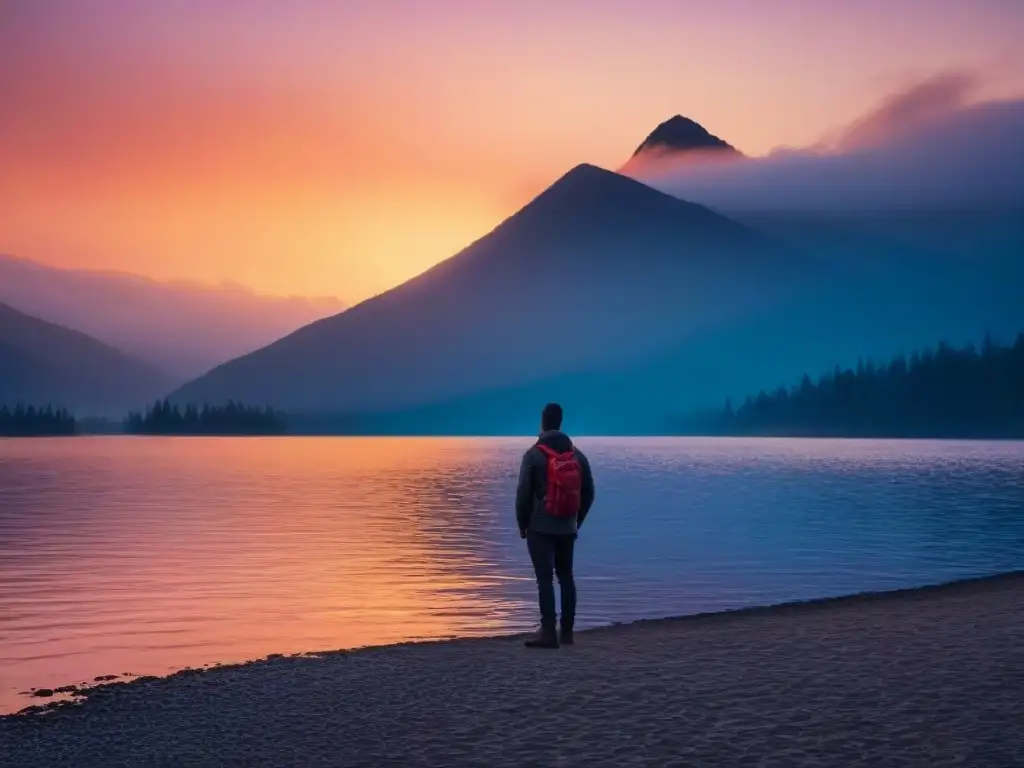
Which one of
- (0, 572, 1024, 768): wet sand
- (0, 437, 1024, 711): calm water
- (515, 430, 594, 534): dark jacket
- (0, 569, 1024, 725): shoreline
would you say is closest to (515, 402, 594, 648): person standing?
(515, 430, 594, 534): dark jacket

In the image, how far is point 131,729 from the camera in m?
13.0

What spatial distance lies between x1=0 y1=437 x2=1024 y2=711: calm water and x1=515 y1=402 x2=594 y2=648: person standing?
4.82 metres

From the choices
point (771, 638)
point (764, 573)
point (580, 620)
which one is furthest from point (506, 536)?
point (771, 638)

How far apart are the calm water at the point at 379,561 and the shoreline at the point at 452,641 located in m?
0.86

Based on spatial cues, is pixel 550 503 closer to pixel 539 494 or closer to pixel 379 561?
pixel 539 494

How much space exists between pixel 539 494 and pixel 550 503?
232 mm

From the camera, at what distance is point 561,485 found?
1750 cm

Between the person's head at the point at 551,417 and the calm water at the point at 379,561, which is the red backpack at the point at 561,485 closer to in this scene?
the person's head at the point at 551,417

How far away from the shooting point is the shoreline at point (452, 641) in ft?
50.0

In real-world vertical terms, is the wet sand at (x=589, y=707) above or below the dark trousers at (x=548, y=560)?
below

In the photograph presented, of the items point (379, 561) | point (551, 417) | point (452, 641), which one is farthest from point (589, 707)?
point (379, 561)

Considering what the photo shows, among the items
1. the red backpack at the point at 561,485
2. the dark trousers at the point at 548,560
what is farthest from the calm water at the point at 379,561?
the red backpack at the point at 561,485

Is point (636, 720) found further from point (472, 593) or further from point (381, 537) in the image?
point (381, 537)

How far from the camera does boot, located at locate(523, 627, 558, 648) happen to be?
1791cm
